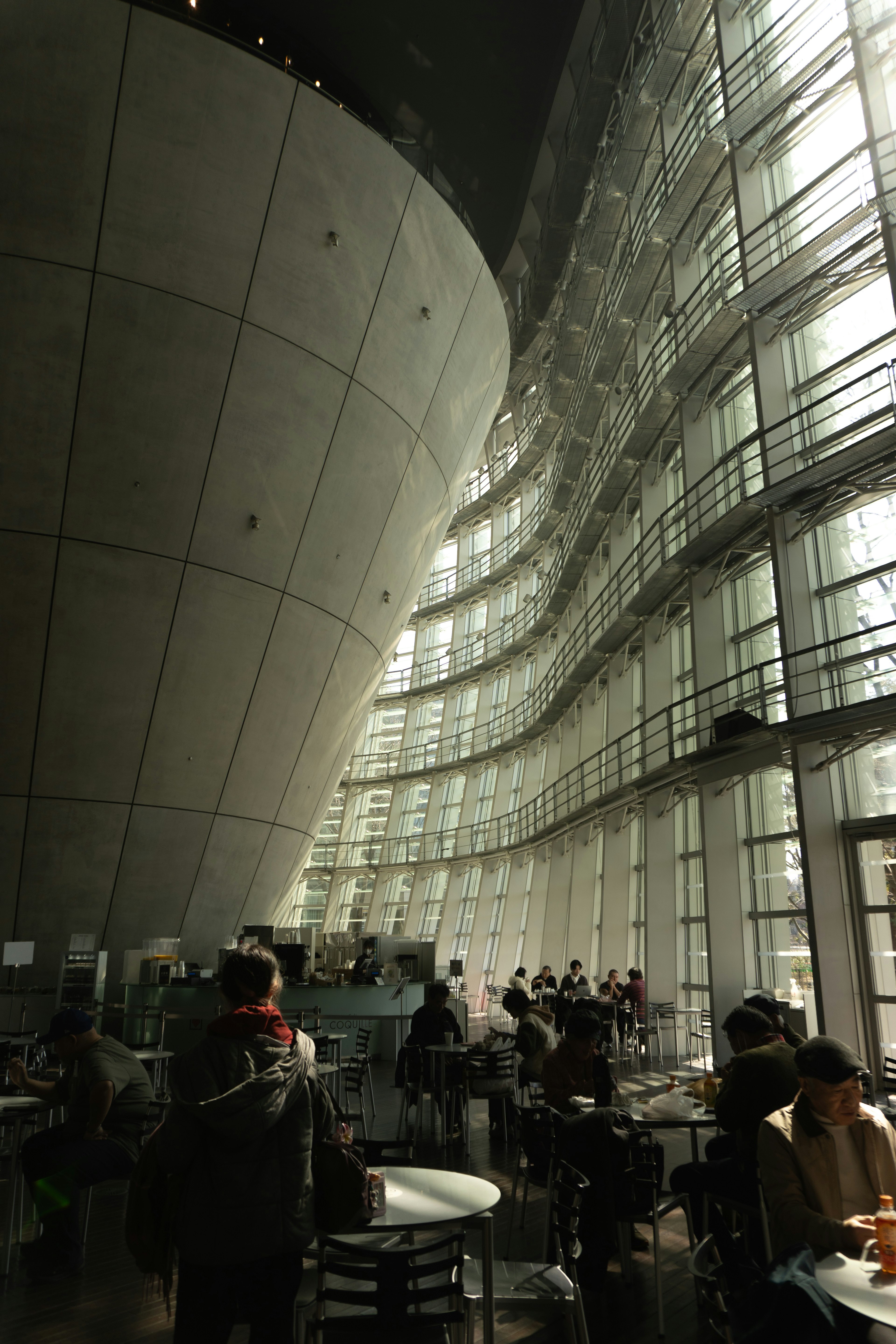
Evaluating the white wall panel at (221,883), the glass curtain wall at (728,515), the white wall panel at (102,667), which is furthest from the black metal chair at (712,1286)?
the white wall panel at (221,883)

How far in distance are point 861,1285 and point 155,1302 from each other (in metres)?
3.50

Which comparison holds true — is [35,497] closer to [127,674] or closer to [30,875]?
[127,674]

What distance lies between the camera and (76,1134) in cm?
430

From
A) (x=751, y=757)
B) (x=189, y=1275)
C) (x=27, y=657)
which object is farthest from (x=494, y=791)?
(x=189, y=1275)

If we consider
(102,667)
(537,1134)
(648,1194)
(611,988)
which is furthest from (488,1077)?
(611,988)

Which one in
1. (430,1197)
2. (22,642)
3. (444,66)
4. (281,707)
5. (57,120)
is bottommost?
(430,1197)

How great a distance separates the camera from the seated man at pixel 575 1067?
16.9 ft

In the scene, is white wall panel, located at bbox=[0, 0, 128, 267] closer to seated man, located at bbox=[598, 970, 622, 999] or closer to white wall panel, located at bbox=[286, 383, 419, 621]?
white wall panel, located at bbox=[286, 383, 419, 621]

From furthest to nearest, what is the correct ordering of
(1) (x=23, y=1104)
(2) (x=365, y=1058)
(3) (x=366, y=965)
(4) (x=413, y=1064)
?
(3) (x=366, y=965), (2) (x=365, y=1058), (4) (x=413, y=1064), (1) (x=23, y=1104)

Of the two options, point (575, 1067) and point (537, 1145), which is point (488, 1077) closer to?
point (575, 1067)

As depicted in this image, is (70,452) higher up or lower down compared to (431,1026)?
higher up

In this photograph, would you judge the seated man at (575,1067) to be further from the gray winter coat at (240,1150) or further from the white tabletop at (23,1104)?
the gray winter coat at (240,1150)

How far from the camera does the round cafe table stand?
9.20ft

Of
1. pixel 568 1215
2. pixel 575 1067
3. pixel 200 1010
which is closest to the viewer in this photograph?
pixel 568 1215
